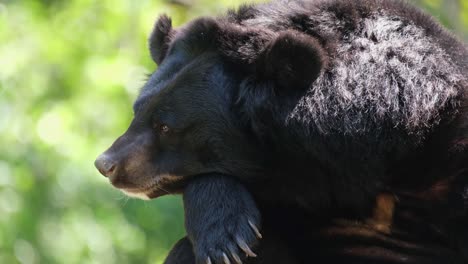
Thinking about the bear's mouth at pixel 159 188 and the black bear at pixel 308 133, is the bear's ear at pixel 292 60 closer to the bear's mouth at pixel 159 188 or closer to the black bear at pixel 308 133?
the black bear at pixel 308 133

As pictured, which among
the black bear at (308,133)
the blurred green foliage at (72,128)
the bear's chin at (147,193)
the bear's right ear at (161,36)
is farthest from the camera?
the blurred green foliage at (72,128)

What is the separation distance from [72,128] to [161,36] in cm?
201

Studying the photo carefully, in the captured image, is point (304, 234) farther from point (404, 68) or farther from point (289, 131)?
point (404, 68)

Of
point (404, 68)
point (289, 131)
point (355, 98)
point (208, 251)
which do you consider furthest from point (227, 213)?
point (404, 68)

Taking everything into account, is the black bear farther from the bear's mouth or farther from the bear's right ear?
the bear's right ear

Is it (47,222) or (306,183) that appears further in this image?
(47,222)

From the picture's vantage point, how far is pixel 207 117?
2.81 meters

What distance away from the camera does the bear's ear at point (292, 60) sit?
267 centimetres

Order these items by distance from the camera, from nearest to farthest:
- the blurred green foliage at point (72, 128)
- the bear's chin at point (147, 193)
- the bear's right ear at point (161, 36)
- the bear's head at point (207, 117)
→ the bear's head at point (207, 117) < the bear's chin at point (147, 193) < the bear's right ear at point (161, 36) < the blurred green foliage at point (72, 128)

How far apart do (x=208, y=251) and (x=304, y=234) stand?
46 centimetres

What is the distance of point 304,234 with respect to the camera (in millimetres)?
2973

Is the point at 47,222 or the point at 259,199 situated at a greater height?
the point at 259,199

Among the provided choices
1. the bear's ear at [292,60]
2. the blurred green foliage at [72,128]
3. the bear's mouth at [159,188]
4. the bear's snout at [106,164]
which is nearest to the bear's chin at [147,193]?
the bear's mouth at [159,188]

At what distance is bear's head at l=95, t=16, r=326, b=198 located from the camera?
2.78 metres
